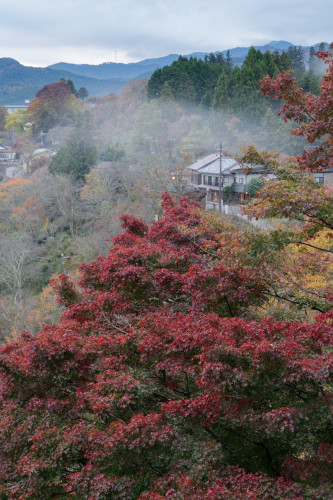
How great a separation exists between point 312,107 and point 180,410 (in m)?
5.24

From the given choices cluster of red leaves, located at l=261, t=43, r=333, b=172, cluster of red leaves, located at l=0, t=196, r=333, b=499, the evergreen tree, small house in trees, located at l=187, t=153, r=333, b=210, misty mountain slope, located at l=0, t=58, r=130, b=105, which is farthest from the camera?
misty mountain slope, located at l=0, t=58, r=130, b=105

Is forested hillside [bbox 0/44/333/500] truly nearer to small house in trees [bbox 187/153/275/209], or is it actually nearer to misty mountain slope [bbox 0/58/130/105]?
small house in trees [bbox 187/153/275/209]

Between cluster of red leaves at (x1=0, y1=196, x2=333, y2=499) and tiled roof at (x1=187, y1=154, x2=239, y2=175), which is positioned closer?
cluster of red leaves at (x1=0, y1=196, x2=333, y2=499)

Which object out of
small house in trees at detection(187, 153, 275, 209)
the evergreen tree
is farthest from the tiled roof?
the evergreen tree

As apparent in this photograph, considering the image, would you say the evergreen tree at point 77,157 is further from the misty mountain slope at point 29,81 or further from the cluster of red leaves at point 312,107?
the misty mountain slope at point 29,81

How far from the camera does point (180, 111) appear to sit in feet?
144

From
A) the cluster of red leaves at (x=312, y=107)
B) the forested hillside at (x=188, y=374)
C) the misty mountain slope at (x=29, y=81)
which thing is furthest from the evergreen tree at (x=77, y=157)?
the misty mountain slope at (x=29, y=81)

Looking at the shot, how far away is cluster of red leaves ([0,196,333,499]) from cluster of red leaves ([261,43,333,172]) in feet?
8.83

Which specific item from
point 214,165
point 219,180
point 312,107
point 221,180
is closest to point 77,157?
point 214,165

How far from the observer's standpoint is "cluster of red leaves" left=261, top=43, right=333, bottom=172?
6.37 metres

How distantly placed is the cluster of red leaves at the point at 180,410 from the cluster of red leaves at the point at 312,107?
8.83ft

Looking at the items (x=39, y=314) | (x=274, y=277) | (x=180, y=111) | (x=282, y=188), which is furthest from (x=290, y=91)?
(x=180, y=111)

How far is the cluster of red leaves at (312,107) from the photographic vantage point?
6.37 m

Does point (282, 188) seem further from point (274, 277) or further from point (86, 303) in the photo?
point (86, 303)
